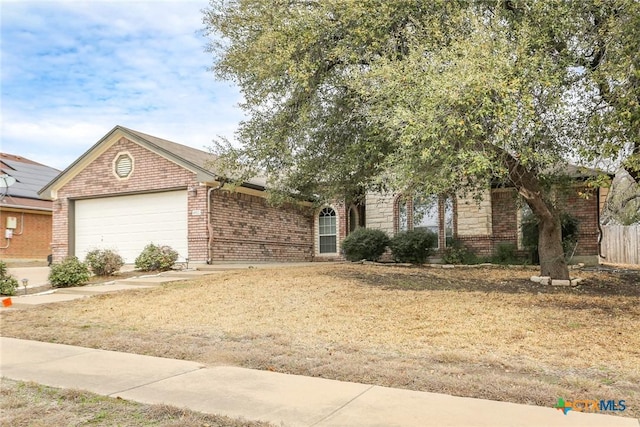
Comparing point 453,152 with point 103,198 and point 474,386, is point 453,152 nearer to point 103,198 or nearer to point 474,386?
point 474,386

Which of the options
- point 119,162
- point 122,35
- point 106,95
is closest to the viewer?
point 122,35

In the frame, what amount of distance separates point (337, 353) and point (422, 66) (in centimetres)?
521

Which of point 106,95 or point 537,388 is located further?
point 106,95

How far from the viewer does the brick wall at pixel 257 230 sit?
17141 mm

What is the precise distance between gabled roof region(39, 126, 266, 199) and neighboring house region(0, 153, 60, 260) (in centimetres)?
559

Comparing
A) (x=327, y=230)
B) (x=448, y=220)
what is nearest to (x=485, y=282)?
(x=448, y=220)

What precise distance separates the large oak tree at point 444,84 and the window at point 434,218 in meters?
6.81

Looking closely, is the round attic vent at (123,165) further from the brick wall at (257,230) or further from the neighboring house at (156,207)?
the brick wall at (257,230)

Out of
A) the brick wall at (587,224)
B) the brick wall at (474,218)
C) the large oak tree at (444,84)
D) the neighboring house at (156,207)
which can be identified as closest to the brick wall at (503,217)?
the brick wall at (474,218)

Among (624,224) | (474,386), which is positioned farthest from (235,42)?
(624,224)

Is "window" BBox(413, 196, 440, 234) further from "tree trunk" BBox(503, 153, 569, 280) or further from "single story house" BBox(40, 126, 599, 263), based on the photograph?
"tree trunk" BBox(503, 153, 569, 280)

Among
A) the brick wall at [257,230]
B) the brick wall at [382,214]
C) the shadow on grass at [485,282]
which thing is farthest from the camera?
the brick wall at [382,214]

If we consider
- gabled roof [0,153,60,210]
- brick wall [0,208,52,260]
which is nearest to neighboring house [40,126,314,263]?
gabled roof [0,153,60,210]

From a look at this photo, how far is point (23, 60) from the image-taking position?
8.80 m
